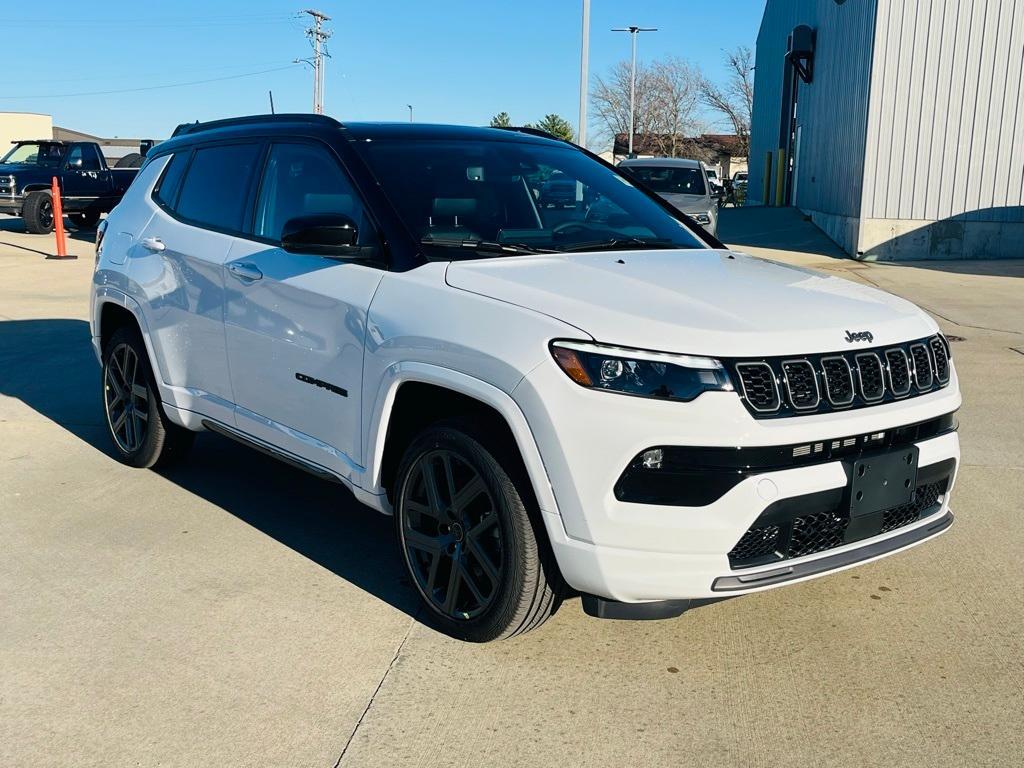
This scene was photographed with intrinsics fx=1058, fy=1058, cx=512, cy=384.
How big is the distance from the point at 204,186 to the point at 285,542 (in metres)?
1.79

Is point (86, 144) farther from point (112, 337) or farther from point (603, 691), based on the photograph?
point (603, 691)

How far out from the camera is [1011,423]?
675 centimetres

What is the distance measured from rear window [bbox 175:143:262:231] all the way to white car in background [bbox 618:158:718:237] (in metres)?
11.4

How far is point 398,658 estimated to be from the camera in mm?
3541

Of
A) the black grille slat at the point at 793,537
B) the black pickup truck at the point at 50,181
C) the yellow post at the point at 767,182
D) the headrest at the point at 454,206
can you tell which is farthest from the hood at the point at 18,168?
the yellow post at the point at 767,182

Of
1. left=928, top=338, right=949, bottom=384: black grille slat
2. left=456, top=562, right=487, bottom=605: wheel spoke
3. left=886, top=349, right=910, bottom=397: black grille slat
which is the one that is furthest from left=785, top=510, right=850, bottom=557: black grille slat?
left=456, top=562, right=487, bottom=605: wheel spoke

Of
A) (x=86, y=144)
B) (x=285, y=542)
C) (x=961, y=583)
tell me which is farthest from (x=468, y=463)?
(x=86, y=144)

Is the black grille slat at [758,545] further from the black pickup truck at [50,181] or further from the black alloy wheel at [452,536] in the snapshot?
the black pickup truck at [50,181]

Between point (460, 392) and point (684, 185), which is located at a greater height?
point (684, 185)

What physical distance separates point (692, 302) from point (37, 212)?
22.8 meters

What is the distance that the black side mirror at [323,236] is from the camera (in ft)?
12.5

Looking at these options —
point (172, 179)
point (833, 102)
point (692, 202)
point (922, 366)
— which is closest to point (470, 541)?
point (922, 366)

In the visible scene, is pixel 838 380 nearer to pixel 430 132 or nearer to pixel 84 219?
pixel 430 132

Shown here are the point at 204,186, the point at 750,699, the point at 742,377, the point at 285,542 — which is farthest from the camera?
the point at 204,186
